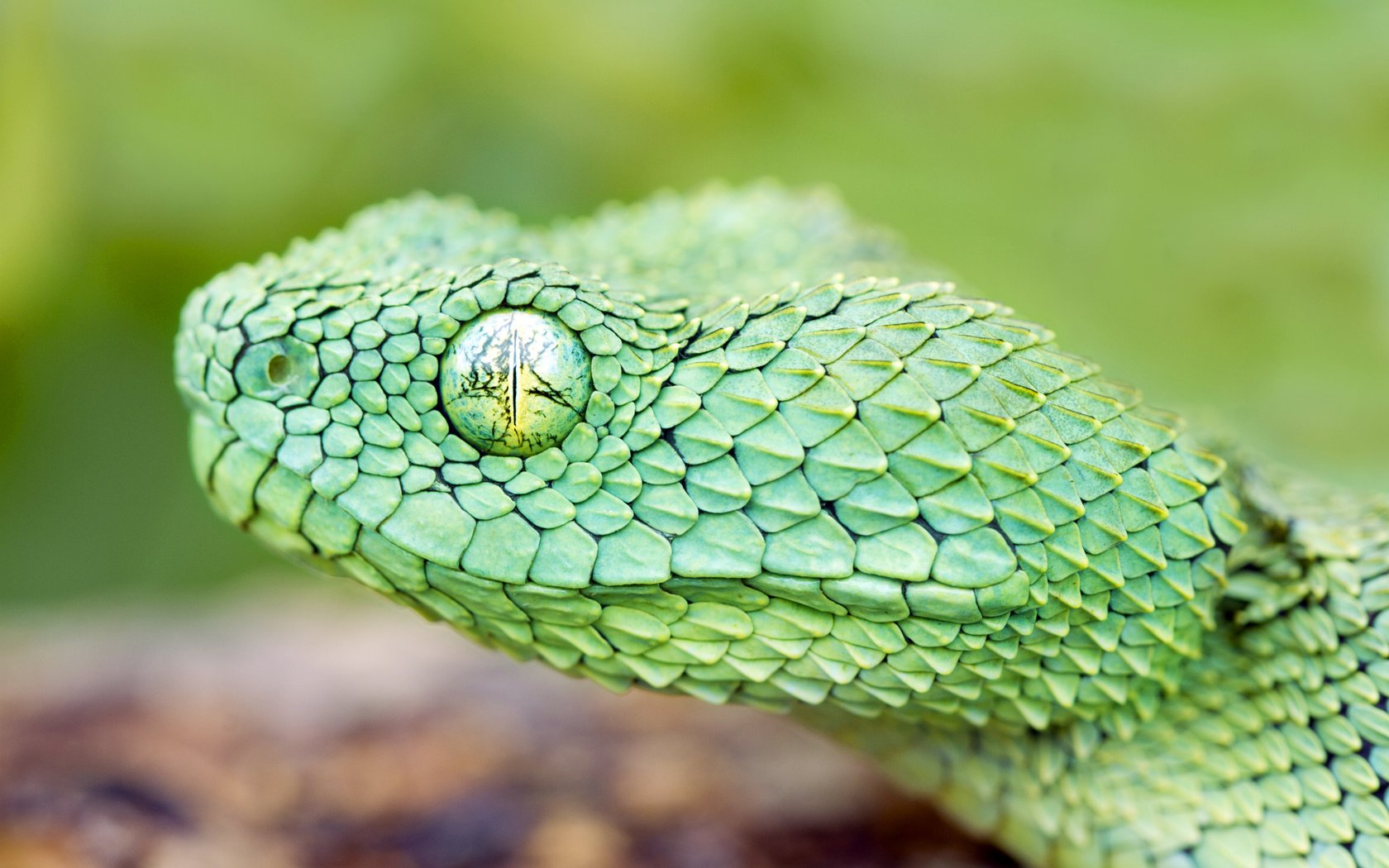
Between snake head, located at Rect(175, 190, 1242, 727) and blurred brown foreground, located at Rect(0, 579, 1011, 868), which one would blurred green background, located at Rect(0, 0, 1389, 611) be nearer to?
blurred brown foreground, located at Rect(0, 579, 1011, 868)

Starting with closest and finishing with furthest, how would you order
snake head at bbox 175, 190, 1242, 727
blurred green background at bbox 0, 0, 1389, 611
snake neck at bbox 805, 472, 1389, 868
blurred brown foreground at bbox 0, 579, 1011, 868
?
snake head at bbox 175, 190, 1242, 727, snake neck at bbox 805, 472, 1389, 868, blurred brown foreground at bbox 0, 579, 1011, 868, blurred green background at bbox 0, 0, 1389, 611

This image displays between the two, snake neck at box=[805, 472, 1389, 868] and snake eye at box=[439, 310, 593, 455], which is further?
snake neck at box=[805, 472, 1389, 868]

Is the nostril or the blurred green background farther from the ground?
the blurred green background

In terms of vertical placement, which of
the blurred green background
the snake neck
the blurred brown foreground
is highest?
the blurred green background

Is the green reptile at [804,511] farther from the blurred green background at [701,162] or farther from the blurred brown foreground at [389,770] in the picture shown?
the blurred green background at [701,162]

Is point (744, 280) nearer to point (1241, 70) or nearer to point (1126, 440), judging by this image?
point (1126, 440)

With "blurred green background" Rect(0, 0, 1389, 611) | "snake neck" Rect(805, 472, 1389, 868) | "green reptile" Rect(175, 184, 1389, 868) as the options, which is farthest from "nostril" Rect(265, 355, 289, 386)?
"blurred green background" Rect(0, 0, 1389, 611)
